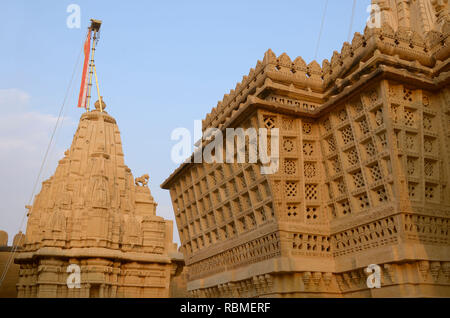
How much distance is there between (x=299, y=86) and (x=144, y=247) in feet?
59.6

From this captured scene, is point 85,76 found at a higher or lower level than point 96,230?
higher

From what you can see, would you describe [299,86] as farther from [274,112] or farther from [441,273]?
[441,273]

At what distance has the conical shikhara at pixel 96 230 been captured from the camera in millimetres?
25625

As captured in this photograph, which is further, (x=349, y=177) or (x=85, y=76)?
(x=85, y=76)

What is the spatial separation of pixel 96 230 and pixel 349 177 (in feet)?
60.3

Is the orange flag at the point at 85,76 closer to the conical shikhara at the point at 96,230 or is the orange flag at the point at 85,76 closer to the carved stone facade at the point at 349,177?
the conical shikhara at the point at 96,230

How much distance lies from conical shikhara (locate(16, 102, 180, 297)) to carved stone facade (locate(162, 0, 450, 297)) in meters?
12.9

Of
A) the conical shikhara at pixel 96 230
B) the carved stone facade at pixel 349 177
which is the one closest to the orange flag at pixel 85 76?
the conical shikhara at pixel 96 230

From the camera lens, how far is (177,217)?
1980 cm

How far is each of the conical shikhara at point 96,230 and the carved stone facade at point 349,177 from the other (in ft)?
42.2

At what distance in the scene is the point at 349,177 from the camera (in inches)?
487

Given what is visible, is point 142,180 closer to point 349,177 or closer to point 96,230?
point 96,230

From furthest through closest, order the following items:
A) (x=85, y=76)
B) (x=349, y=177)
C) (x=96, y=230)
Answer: (x=85, y=76)
(x=96, y=230)
(x=349, y=177)

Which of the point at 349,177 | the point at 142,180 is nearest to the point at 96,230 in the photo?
the point at 142,180
